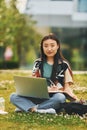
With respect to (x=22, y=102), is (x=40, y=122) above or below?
below

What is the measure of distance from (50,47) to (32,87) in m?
0.78

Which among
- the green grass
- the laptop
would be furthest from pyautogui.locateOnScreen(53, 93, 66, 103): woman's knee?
the green grass

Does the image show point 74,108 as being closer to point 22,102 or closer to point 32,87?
point 32,87

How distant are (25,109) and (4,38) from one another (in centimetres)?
2325

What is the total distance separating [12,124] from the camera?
825 cm

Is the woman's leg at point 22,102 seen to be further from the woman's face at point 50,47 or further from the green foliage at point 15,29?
the green foliage at point 15,29

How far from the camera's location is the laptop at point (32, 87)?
904 cm

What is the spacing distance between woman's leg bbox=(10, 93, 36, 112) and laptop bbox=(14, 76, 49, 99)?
8 cm

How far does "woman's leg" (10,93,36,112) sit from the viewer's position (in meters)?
9.22

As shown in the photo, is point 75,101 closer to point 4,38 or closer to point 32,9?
point 4,38

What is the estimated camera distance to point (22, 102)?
9.30 meters

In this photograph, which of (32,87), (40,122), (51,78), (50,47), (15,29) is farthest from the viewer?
(15,29)

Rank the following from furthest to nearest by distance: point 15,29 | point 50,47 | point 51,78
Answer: point 15,29 → point 50,47 → point 51,78

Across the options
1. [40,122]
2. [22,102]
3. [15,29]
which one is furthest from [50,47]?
[15,29]
